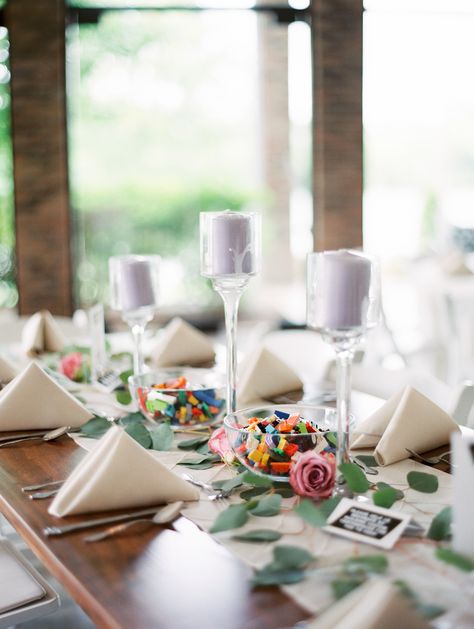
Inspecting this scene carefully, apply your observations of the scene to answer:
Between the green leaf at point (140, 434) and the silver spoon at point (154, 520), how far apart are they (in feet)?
1.12

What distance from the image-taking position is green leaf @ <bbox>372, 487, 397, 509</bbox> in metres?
1.28

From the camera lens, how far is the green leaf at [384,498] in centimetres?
128

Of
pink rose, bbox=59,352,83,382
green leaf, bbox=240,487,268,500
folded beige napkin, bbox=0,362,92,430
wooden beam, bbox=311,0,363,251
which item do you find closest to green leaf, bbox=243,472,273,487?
green leaf, bbox=240,487,268,500

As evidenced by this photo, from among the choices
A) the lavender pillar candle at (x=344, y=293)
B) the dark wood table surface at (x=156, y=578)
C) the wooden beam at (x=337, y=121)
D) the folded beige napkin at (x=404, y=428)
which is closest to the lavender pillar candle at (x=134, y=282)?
the folded beige napkin at (x=404, y=428)

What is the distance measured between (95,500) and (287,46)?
234 inches

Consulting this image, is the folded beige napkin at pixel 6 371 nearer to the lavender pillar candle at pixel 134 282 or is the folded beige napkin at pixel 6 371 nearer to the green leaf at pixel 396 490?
the lavender pillar candle at pixel 134 282

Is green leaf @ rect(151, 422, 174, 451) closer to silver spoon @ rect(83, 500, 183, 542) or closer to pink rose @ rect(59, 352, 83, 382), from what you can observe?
silver spoon @ rect(83, 500, 183, 542)

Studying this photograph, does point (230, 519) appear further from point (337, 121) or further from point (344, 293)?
point (337, 121)

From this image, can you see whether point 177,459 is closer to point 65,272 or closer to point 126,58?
point 65,272

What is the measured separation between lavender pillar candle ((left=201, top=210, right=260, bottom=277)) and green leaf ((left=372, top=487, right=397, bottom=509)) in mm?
575

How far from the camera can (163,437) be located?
1653mm

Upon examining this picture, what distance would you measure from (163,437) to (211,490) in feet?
0.88

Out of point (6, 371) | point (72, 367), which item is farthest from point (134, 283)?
point (6, 371)

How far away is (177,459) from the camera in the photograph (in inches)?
63.5
